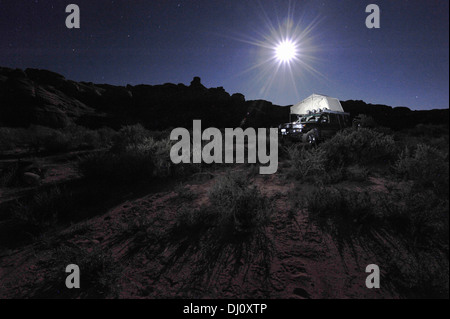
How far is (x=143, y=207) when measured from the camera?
392cm

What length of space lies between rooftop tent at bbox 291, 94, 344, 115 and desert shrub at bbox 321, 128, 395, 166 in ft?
27.2

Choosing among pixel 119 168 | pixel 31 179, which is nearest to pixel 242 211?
pixel 119 168

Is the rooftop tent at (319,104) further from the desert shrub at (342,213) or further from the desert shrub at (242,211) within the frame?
the desert shrub at (242,211)

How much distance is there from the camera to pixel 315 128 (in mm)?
9422

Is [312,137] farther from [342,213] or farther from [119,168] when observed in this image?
[119,168]

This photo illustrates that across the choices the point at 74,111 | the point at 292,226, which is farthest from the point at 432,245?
the point at 74,111

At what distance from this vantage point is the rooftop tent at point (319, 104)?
594 inches

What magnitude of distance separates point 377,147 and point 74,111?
3408 centimetres

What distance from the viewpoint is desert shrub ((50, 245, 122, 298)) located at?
2059 mm

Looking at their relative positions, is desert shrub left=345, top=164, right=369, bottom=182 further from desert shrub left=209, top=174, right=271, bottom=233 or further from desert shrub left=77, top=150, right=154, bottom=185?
desert shrub left=77, top=150, right=154, bottom=185

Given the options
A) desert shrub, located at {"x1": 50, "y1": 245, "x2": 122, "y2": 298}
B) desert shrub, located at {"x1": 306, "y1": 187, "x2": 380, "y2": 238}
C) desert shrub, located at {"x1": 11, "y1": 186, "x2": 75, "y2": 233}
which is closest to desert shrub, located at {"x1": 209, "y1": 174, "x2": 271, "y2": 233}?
desert shrub, located at {"x1": 306, "y1": 187, "x2": 380, "y2": 238}

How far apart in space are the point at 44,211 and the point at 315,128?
34.2 feet

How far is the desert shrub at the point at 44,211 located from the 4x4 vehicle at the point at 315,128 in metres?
9.11

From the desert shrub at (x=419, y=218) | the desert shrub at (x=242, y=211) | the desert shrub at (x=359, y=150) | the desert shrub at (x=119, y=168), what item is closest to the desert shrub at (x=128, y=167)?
the desert shrub at (x=119, y=168)
